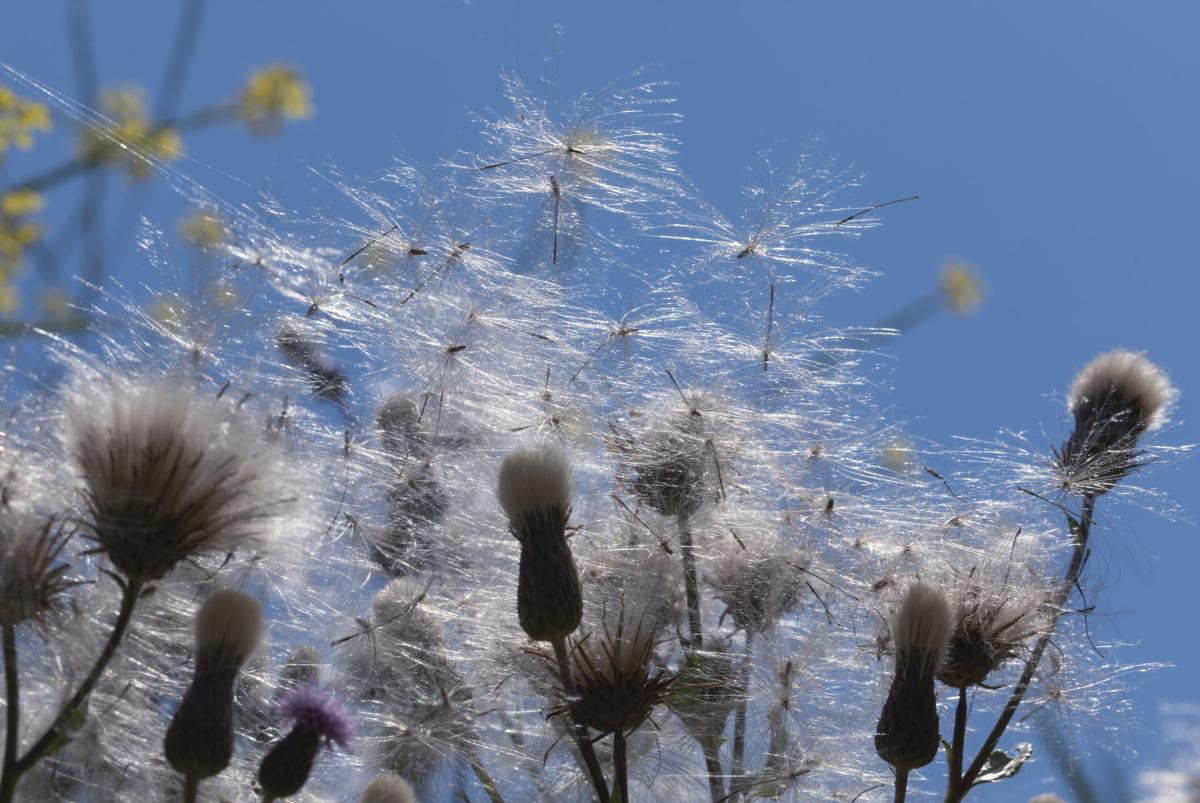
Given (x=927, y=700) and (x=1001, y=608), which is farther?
(x=1001, y=608)

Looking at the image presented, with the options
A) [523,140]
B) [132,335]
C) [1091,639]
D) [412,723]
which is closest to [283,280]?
[132,335]

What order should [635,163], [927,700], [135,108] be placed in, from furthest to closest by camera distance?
[135,108] → [635,163] → [927,700]

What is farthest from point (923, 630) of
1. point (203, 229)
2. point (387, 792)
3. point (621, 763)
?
point (203, 229)

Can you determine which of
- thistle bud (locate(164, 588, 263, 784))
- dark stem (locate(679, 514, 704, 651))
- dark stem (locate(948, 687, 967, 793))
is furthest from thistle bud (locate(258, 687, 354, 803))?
dark stem (locate(948, 687, 967, 793))

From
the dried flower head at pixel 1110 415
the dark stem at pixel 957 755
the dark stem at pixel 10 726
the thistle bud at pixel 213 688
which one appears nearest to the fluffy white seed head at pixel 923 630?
the dark stem at pixel 957 755

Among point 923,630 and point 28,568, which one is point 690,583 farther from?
point 28,568

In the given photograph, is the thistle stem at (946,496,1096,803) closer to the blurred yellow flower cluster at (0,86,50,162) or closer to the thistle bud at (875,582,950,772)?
the thistle bud at (875,582,950,772)

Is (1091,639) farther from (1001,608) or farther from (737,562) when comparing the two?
(737,562)
